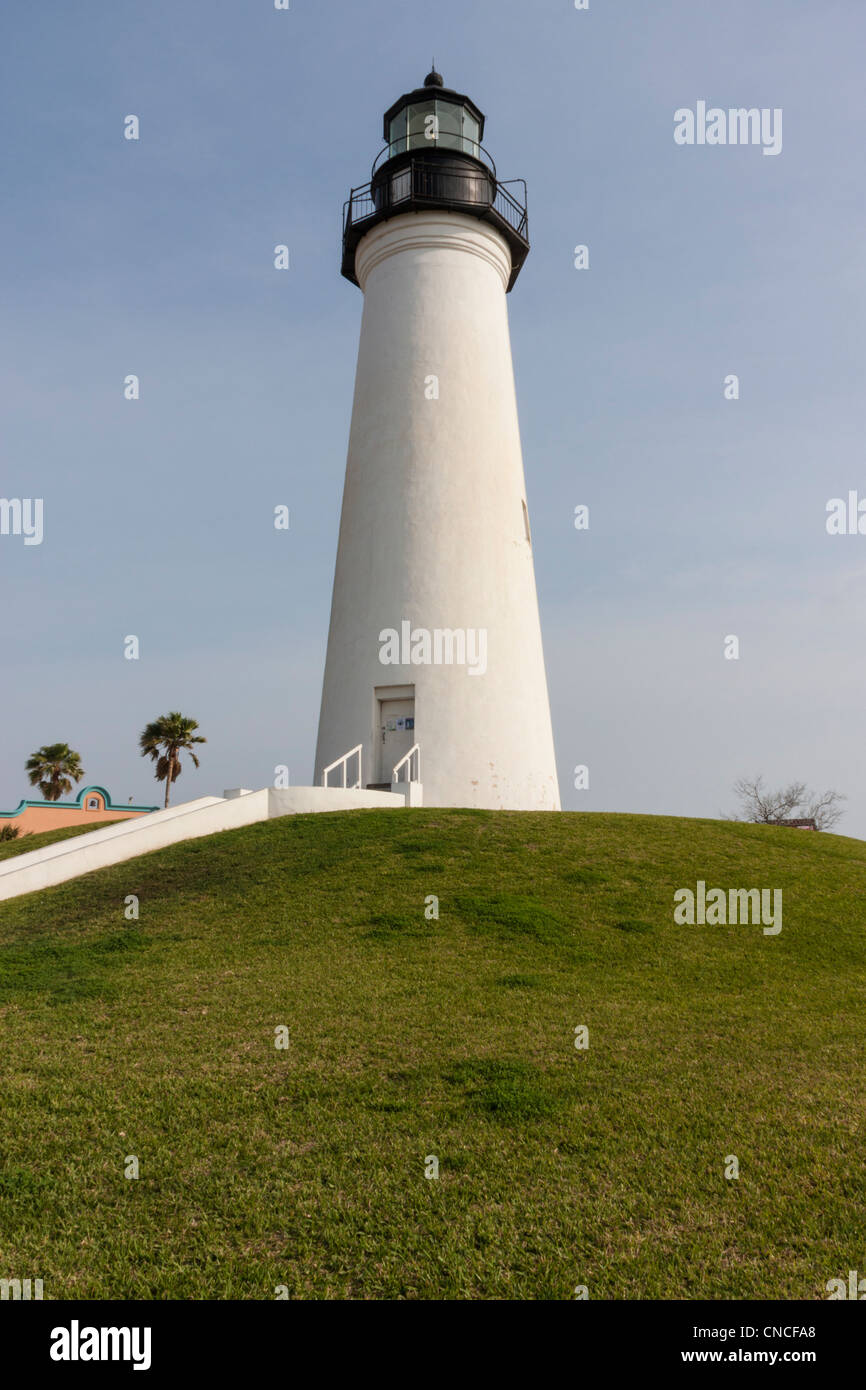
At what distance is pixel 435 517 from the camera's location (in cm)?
2223

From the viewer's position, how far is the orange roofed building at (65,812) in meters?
34.9

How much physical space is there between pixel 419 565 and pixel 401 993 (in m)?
14.1

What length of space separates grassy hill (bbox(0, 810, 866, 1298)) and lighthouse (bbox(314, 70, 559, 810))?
758 cm

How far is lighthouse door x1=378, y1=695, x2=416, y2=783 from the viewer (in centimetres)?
2164

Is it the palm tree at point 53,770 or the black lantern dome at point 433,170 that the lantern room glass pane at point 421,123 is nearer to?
the black lantern dome at point 433,170

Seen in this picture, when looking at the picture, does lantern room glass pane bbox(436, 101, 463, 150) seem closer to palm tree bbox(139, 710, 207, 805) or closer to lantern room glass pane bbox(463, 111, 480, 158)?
lantern room glass pane bbox(463, 111, 480, 158)

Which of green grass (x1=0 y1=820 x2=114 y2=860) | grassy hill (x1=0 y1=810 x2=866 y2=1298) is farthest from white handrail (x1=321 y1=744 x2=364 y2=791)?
grassy hill (x1=0 y1=810 x2=866 y2=1298)

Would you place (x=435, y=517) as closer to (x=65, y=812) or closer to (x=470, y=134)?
(x=470, y=134)

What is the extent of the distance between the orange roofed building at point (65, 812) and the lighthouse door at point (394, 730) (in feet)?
56.1

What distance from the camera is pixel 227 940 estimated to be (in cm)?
1143

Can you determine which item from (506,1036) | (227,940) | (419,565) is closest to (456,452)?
(419,565)

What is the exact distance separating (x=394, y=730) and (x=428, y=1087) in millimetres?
15113
